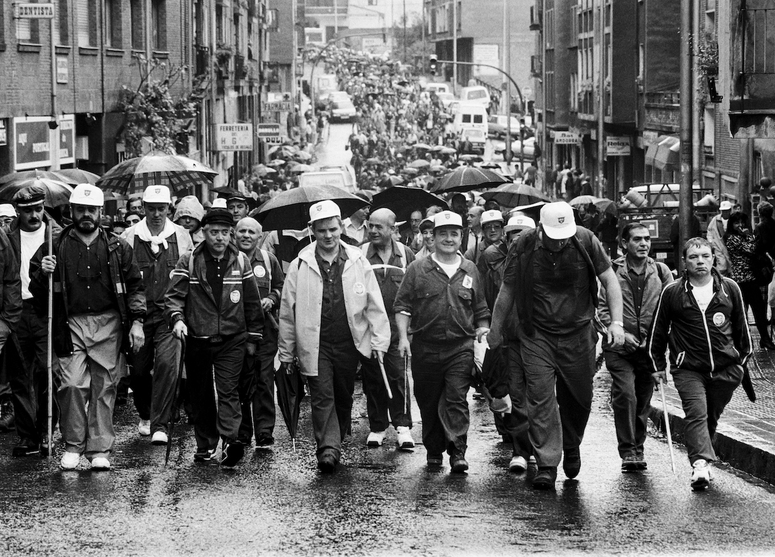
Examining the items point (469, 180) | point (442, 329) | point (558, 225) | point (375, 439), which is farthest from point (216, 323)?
point (469, 180)

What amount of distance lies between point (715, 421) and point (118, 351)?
409 cm

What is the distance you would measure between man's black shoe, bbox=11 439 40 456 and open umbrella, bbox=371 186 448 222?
8963 millimetres

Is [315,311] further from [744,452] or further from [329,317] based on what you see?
[744,452]

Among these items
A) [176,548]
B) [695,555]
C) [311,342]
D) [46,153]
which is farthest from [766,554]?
[46,153]

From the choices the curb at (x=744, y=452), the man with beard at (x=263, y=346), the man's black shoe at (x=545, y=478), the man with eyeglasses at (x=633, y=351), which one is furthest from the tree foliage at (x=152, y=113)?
the man's black shoe at (x=545, y=478)

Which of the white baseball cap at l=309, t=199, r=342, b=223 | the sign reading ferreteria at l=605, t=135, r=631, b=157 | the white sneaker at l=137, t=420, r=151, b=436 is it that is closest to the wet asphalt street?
the white sneaker at l=137, t=420, r=151, b=436

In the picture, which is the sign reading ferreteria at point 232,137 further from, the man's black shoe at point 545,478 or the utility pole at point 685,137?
the man's black shoe at point 545,478

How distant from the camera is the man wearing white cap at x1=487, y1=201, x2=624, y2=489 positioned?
30.6ft

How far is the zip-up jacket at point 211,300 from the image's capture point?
1008 cm

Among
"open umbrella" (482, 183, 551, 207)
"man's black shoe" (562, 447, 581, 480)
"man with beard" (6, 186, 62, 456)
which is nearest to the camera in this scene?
"man's black shoe" (562, 447, 581, 480)

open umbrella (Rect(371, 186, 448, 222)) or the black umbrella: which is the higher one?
open umbrella (Rect(371, 186, 448, 222))

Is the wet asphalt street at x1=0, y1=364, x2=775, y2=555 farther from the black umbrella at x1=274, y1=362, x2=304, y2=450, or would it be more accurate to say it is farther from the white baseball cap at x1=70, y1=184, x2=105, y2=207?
the white baseball cap at x1=70, y1=184, x2=105, y2=207

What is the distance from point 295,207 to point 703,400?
633 centimetres

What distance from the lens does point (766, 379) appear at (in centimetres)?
1461
